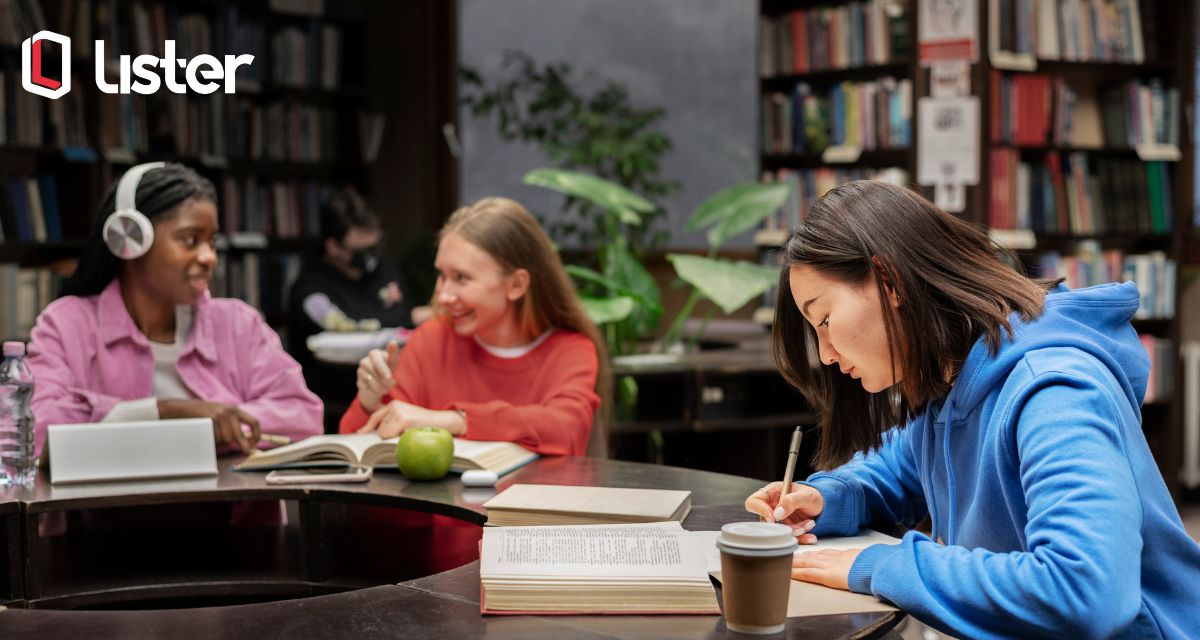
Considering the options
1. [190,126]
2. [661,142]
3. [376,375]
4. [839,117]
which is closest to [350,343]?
[190,126]

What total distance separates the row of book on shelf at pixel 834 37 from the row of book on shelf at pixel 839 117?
0.11 m

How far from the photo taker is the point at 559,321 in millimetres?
2480

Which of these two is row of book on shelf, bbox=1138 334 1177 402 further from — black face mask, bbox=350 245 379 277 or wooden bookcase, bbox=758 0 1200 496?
black face mask, bbox=350 245 379 277

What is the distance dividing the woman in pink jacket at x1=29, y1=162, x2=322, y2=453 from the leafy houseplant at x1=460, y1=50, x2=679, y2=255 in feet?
12.5

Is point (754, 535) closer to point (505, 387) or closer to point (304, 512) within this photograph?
point (304, 512)

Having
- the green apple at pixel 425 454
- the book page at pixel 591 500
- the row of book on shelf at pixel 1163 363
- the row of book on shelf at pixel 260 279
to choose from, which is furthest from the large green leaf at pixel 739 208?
the book page at pixel 591 500

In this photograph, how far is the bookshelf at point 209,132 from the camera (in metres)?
4.89

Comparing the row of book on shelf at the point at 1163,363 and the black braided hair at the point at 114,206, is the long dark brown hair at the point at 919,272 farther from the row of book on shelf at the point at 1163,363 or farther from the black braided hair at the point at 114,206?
the row of book on shelf at the point at 1163,363

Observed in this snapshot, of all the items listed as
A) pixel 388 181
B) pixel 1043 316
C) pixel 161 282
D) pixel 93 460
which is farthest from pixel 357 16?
pixel 1043 316

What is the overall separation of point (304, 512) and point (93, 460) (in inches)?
14.0

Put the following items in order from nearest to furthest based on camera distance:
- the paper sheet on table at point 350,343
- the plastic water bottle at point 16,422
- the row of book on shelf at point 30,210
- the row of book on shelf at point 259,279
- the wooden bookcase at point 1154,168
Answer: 1. the plastic water bottle at point 16,422
2. the paper sheet on table at point 350,343
3. the row of book on shelf at point 30,210
4. the wooden bookcase at point 1154,168
5. the row of book on shelf at point 259,279

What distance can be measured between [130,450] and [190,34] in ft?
14.6

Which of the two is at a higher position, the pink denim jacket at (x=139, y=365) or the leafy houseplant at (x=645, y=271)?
the leafy houseplant at (x=645, y=271)

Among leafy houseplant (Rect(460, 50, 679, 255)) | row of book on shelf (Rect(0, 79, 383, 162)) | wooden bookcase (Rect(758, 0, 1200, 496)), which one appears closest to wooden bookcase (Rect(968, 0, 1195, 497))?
wooden bookcase (Rect(758, 0, 1200, 496))
